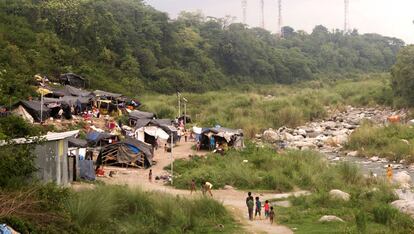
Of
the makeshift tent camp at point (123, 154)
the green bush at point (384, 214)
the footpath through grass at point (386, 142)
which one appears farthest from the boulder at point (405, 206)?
the footpath through grass at point (386, 142)

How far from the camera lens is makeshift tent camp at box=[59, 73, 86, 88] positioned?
165 feet

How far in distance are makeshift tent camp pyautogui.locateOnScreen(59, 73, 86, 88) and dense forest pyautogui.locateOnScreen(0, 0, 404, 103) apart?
1.46 m

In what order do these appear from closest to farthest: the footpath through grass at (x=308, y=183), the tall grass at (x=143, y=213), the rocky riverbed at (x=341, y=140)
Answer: the tall grass at (x=143, y=213)
the footpath through grass at (x=308, y=183)
the rocky riverbed at (x=341, y=140)

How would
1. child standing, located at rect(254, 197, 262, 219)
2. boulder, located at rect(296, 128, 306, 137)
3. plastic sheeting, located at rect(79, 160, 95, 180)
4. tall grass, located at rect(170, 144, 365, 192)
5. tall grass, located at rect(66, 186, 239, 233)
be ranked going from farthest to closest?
boulder, located at rect(296, 128, 306, 137), tall grass, located at rect(170, 144, 365, 192), plastic sheeting, located at rect(79, 160, 95, 180), child standing, located at rect(254, 197, 262, 219), tall grass, located at rect(66, 186, 239, 233)

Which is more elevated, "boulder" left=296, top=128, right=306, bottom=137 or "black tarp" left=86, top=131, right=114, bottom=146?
"black tarp" left=86, top=131, right=114, bottom=146

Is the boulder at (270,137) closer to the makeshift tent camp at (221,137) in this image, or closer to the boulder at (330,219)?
the makeshift tent camp at (221,137)

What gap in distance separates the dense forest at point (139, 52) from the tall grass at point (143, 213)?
16081 millimetres

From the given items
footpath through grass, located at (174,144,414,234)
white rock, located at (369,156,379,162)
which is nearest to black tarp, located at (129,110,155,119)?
footpath through grass, located at (174,144,414,234)

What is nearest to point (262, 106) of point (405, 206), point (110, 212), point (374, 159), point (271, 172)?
point (374, 159)

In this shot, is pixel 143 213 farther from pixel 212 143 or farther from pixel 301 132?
pixel 301 132

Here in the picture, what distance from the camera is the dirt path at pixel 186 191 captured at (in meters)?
16.9

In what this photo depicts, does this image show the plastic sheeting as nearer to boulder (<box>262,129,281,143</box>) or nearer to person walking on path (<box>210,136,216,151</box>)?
person walking on path (<box>210,136,216,151</box>)

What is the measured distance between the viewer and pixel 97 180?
2253cm

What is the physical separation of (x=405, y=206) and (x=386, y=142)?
18.9m
